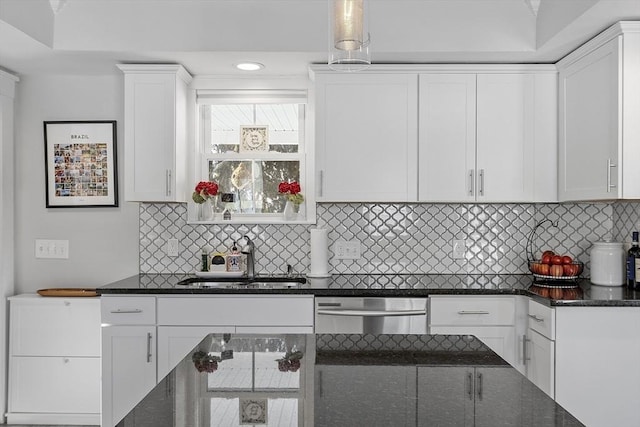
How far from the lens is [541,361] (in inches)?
116

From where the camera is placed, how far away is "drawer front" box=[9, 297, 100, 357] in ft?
11.9

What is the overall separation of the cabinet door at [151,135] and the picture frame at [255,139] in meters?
0.57

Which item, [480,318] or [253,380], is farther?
[480,318]

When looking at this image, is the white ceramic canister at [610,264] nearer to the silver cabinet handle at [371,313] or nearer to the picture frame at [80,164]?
the silver cabinet handle at [371,313]

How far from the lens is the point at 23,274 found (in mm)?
A: 3869

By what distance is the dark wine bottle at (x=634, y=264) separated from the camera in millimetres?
3152

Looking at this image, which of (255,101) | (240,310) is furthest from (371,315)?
(255,101)

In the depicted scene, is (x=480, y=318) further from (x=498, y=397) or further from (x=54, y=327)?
(x=54, y=327)

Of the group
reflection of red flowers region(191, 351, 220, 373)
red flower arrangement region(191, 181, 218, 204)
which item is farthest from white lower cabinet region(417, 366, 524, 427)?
red flower arrangement region(191, 181, 218, 204)

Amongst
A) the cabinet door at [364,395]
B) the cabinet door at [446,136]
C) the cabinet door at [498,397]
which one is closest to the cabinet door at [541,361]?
the cabinet door at [446,136]

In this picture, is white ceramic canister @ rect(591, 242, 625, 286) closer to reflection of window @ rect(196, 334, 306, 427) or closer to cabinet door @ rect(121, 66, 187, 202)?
reflection of window @ rect(196, 334, 306, 427)

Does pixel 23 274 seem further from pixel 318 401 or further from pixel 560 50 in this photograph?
pixel 560 50

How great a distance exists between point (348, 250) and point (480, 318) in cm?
102

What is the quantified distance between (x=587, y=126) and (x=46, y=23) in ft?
10.1
